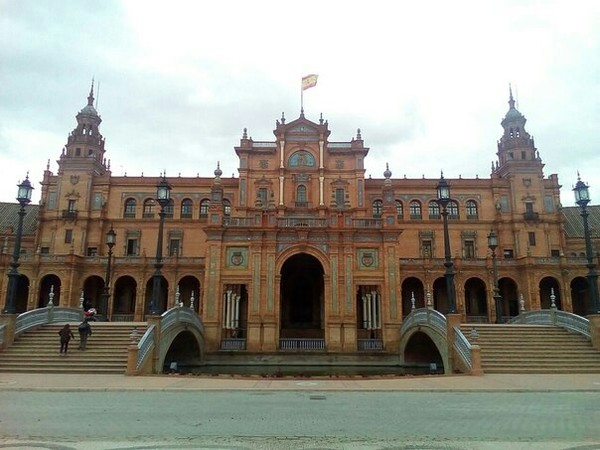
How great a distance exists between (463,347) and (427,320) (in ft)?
21.1

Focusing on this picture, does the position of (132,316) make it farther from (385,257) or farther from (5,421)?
(5,421)

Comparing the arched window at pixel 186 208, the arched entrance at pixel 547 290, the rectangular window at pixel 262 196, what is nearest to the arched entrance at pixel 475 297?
the arched entrance at pixel 547 290

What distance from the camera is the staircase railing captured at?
24.4 metres

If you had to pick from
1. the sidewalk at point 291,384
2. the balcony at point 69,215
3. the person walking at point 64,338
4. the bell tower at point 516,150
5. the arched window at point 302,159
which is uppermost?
the bell tower at point 516,150

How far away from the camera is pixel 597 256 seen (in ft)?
175

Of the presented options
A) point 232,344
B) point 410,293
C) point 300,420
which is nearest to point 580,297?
point 410,293

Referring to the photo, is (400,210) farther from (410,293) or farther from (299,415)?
(299,415)

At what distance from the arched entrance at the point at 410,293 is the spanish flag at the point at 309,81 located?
76.3 ft

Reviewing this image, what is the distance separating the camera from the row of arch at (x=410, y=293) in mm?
51906

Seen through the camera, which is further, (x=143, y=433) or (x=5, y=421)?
(x=5, y=421)

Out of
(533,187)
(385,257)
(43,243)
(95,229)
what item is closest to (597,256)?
(533,187)

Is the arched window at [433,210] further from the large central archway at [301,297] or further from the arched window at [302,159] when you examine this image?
the large central archway at [301,297]

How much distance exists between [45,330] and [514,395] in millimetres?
21801

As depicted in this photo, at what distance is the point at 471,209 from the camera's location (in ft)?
188
